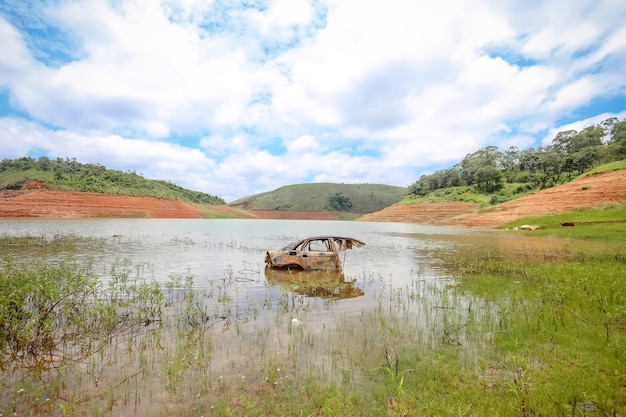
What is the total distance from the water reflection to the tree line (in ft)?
252

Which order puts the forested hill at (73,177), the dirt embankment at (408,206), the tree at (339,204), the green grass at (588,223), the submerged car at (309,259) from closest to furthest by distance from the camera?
1. the submerged car at (309,259)
2. the green grass at (588,223)
3. the dirt embankment at (408,206)
4. the forested hill at (73,177)
5. the tree at (339,204)

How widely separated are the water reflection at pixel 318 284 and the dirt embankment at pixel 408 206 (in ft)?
158

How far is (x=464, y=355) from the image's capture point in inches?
259

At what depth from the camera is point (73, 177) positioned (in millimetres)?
88875

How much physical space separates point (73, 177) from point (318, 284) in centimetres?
10170

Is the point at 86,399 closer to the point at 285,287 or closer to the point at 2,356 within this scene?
the point at 2,356

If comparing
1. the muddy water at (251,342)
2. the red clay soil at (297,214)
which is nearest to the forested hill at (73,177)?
the red clay soil at (297,214)

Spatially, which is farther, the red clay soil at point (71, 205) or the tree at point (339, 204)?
the tree at point (339, 204)

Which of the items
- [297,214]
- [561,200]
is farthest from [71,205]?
[297,214]

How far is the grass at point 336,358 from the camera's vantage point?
4.79m

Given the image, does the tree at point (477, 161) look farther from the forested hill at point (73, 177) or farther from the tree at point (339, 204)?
the forested hill at point (73, 177)

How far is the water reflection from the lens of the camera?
12.4 metres

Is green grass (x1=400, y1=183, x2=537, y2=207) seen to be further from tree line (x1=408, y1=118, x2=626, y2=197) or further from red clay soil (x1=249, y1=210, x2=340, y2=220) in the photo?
red clay soil (x1=249, y1=210, x2=340, y2=220)

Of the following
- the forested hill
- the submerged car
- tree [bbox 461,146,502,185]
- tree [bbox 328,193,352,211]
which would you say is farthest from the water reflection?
tree [bbox 328,193,352,211]
